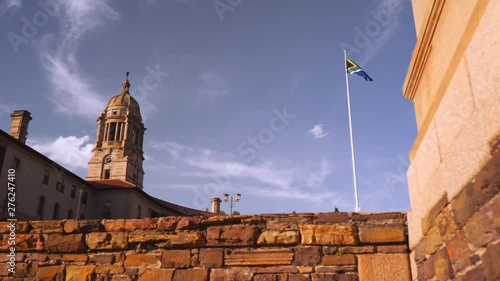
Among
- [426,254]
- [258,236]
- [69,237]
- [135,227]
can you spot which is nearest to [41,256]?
[69,237]

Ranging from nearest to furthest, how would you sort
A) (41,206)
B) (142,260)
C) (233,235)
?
(233,235), (142,260), (41,206)

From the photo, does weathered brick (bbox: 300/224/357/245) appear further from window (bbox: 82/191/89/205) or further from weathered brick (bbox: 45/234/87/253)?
window (bbox: 82/191/89/205)

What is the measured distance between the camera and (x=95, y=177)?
61781 mm

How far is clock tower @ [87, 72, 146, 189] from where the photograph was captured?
199 feet

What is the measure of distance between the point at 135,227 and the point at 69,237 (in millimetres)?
921

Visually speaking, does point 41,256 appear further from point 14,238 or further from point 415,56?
point 415,56

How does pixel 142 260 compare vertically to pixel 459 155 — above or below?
below

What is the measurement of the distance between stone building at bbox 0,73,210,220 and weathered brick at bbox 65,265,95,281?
27.9 m

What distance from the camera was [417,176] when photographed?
14.0 feet

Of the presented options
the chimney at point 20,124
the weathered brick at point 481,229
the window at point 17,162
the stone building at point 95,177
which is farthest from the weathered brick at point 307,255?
the chimney at point 20,124

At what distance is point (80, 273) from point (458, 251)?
178 inches

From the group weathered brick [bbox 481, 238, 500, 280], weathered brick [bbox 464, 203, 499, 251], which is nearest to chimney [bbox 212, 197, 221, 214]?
weathered brick [bbox 464, 203, 499, 251]

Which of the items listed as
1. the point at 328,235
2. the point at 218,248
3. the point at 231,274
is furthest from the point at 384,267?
the point at 218,248

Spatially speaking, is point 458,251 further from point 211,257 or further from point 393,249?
point 211,257
